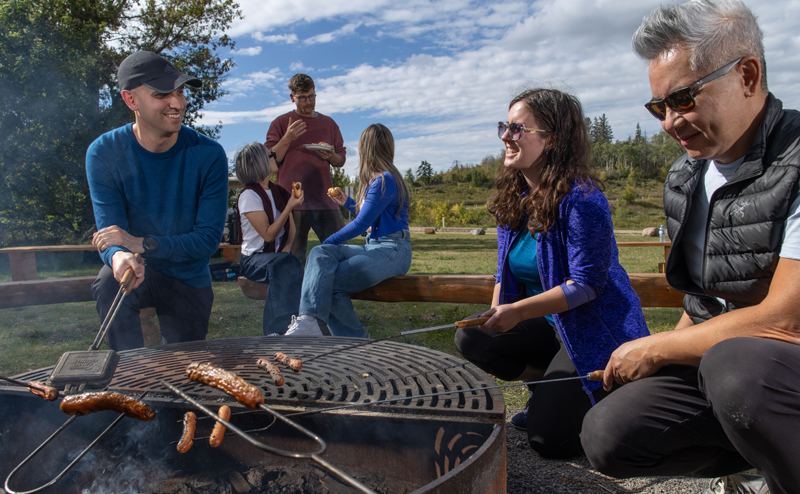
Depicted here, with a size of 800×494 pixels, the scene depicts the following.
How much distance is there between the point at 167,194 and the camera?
9.69ft

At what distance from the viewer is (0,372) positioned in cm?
356

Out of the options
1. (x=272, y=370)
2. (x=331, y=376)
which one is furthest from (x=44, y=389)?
(x=331, y=376)

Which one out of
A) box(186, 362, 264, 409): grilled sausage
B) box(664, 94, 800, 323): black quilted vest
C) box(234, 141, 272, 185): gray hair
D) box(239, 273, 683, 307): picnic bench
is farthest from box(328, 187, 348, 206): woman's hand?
box(664, 94, 800, 323): black quilted vest

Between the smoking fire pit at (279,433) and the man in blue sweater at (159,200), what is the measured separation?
38.3 inches

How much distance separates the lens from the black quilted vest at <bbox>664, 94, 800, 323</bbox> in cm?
132

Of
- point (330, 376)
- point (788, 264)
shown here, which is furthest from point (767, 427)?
point (330, 376)

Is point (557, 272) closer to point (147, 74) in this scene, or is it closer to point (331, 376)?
point (331, 376)

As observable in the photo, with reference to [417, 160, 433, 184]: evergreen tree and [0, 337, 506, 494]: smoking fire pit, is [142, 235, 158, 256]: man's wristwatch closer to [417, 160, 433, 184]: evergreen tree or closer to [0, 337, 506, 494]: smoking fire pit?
[0, 337, 506, 494]: smoking fire pit

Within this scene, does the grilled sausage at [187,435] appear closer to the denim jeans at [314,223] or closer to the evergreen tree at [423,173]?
the denim jeans at [314,223]

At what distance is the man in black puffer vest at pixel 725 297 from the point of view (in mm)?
1248

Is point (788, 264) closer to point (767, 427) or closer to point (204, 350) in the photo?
point (767, 427)

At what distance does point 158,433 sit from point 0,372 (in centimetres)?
275

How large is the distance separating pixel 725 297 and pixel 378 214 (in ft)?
8.19

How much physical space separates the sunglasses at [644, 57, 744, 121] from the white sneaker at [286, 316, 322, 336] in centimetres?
250
